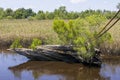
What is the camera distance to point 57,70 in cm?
2003

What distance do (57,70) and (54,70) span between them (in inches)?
7.0

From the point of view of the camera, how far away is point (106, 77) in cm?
1823

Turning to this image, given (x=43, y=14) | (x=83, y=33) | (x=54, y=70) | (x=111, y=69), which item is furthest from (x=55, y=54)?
(x=43, y=14)

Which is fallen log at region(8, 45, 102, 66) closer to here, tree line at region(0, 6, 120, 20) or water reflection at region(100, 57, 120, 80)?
water reflection at region(100, 57, 120, 80)

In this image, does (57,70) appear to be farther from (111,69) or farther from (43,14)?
(43,14)

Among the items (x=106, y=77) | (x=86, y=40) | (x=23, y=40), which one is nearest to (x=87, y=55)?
(x=86, y=40)

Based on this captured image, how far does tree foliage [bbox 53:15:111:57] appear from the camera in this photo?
67.7ft

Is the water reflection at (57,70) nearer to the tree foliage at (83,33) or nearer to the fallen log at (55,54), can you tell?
the fallen log at (55,54)

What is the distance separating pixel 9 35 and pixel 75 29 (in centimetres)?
915

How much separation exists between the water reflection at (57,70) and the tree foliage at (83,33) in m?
1.10

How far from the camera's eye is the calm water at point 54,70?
18219mm

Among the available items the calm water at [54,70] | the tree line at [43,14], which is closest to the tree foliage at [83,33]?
the calm water at [54,70]

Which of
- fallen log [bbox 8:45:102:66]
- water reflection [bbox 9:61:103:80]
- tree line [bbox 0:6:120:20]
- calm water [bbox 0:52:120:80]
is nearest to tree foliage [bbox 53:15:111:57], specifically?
fallen log [bbox 8:45:102:66]

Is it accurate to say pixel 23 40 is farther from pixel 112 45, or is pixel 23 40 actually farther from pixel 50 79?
pixel 50 79
